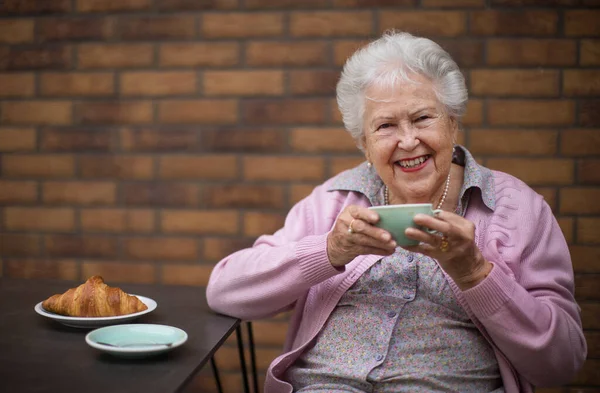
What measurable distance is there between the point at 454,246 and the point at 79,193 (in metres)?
1.64

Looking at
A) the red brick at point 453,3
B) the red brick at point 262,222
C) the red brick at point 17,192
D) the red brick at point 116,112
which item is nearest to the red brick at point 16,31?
the red brick at point 116,112

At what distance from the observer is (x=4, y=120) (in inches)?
96.7

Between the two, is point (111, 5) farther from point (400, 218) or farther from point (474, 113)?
point (400, 218)

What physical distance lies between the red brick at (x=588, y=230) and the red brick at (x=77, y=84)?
5.85 ft

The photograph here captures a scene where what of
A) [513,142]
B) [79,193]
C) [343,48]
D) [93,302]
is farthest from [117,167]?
[513,142]

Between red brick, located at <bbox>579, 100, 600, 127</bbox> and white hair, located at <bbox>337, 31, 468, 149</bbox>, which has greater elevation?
white hair, located at <bbox>337, 31, 468, 149</bbox>

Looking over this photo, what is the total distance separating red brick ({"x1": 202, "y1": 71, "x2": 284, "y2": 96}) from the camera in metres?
2.29

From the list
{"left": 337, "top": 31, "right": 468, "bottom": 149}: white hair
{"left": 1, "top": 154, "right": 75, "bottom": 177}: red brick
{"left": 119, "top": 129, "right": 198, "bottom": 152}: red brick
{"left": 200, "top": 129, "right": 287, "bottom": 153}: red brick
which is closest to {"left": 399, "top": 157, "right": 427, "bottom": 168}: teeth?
{"left": 337, "top": 31, "right": 468, "bottom": 149}: white hair

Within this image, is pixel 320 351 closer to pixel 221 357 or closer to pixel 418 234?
pixel 418 234

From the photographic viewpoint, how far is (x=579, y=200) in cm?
218

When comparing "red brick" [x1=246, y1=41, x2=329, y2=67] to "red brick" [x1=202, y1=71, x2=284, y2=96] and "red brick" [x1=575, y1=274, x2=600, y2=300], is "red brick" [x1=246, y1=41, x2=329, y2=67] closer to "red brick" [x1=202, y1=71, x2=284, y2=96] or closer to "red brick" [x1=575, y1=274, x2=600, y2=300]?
"red brick" [x1=202, y1=71, x2=284, y2=96]

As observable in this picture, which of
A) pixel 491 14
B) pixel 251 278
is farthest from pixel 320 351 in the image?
pixel 491 14

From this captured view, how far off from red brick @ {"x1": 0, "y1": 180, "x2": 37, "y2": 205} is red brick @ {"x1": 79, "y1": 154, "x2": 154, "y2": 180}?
0.72 ft

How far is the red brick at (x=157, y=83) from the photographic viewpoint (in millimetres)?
2332
